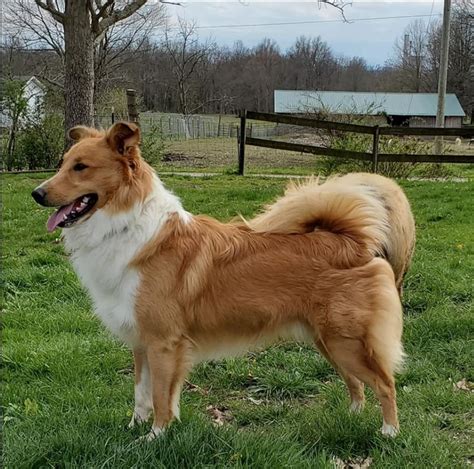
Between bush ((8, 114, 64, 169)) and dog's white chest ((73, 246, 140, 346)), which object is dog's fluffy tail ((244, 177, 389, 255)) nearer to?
dog's white chest ((73, 246, 140, 346))

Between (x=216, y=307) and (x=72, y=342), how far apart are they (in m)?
1.85

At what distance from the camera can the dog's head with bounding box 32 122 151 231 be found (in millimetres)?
3133

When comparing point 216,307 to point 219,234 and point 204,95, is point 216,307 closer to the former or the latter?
point 219,234

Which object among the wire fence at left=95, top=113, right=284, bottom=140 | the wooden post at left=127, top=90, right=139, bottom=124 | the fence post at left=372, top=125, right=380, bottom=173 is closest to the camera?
the fence post at left=372, top=125, right=380, bottom=173

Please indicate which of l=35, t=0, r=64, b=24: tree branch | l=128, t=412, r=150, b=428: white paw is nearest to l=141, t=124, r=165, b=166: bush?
l=35, t=0, r=64, b=24: tree branch

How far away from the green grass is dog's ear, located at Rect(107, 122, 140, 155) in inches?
63.5

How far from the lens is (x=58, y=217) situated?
3135mm

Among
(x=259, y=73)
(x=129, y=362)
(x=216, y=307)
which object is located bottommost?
(x=129, y=362)

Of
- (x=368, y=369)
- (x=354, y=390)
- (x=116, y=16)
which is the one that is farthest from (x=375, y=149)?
(x=368, y=369)

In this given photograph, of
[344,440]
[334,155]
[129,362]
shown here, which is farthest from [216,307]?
[334,155]

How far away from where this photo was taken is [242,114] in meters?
14.6

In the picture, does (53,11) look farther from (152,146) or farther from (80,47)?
(152,146)

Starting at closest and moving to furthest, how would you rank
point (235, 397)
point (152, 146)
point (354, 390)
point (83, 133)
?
1. point (83, 133)
2. point (354, 390)
3. point (235, 397)
4. point (152, 146)

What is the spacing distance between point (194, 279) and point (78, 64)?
22.9 feet
